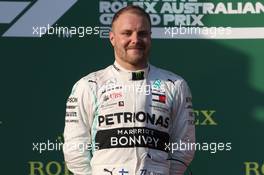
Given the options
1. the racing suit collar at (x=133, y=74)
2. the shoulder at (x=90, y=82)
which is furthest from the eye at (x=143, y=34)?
the shoulder at (x=90, y=82)

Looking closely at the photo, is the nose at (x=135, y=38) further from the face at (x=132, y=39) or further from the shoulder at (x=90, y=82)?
the shoulder at (x=90, y=82)

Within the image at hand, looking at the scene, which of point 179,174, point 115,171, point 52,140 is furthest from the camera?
point 52,140

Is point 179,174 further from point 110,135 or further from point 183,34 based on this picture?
point 183,34

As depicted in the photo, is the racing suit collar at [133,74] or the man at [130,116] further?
the racing suit collar at [133,74]

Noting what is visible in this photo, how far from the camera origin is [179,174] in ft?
10.1

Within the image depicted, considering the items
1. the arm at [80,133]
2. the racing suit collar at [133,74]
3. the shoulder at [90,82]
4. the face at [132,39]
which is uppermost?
the face at [132,39]

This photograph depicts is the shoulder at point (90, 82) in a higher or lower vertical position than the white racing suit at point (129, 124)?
higher

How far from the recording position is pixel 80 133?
9.70ft

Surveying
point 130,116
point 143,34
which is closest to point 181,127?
point 130,116

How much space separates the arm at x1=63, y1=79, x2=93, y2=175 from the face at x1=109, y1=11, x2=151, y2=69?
22 cm

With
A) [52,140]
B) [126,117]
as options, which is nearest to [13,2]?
[52,140]

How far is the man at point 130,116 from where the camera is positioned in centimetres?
289

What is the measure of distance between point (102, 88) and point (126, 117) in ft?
0.60

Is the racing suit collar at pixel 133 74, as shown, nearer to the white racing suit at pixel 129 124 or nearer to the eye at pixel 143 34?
the white racing suit at pixel 129 124
